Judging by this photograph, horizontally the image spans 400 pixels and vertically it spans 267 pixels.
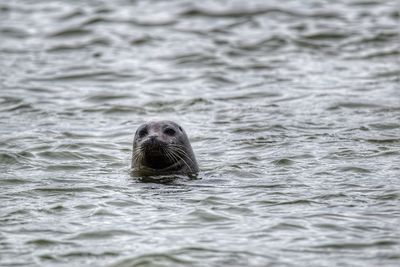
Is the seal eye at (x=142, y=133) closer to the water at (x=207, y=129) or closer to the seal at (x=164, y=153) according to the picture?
the seal at (x=164, y=153)

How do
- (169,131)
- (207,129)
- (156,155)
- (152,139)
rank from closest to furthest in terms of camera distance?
(152,139) → (156,155) → (169,131) → (207,129)

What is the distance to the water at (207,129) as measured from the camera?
884 centimetres

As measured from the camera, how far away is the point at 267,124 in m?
14.1

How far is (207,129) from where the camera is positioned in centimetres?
1410

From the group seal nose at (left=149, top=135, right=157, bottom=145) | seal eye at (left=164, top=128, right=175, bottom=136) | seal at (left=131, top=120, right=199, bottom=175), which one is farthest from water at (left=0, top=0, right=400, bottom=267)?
seal eye at (left=164, top=128, right=175, bottom=136)

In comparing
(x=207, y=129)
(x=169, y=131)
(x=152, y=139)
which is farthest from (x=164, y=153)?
(x=207, y=129)

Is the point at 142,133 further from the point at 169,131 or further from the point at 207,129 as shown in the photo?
the point at 207,129

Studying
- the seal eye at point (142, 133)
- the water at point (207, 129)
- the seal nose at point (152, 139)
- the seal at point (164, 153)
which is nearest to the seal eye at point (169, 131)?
the seal at point (164, 153)

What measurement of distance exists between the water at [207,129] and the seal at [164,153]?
23 centimetres

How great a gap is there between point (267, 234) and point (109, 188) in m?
2.54

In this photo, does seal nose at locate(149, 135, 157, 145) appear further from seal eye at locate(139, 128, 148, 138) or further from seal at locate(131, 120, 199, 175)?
seal eye at locate(139, 128, 148, 138)

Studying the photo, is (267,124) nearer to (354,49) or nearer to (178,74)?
(178,74)

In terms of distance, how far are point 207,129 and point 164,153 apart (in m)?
2.85

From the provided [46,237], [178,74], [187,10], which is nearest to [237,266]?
[46,237]
